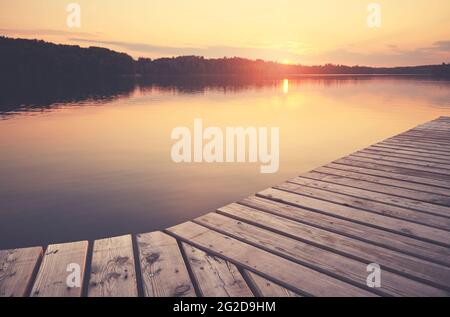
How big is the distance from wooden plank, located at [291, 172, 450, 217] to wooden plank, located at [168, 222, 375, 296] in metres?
1.64

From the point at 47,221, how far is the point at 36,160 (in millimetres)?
5299

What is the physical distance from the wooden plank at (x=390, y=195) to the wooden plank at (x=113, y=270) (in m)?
2.67

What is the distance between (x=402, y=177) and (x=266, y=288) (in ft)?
11.7

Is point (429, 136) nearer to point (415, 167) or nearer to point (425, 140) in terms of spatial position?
point (425, 140)

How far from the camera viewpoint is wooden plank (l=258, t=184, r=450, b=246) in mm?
3020

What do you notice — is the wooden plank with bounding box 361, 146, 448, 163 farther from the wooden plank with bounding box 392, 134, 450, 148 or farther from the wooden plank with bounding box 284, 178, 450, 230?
→ the wooden plank with bounding box 284, 178, 450, 230

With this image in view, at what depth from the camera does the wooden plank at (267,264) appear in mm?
2259

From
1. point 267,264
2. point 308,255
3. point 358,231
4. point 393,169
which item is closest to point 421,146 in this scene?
point 393,169

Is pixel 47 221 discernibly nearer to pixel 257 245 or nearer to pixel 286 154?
pixel 257 245
